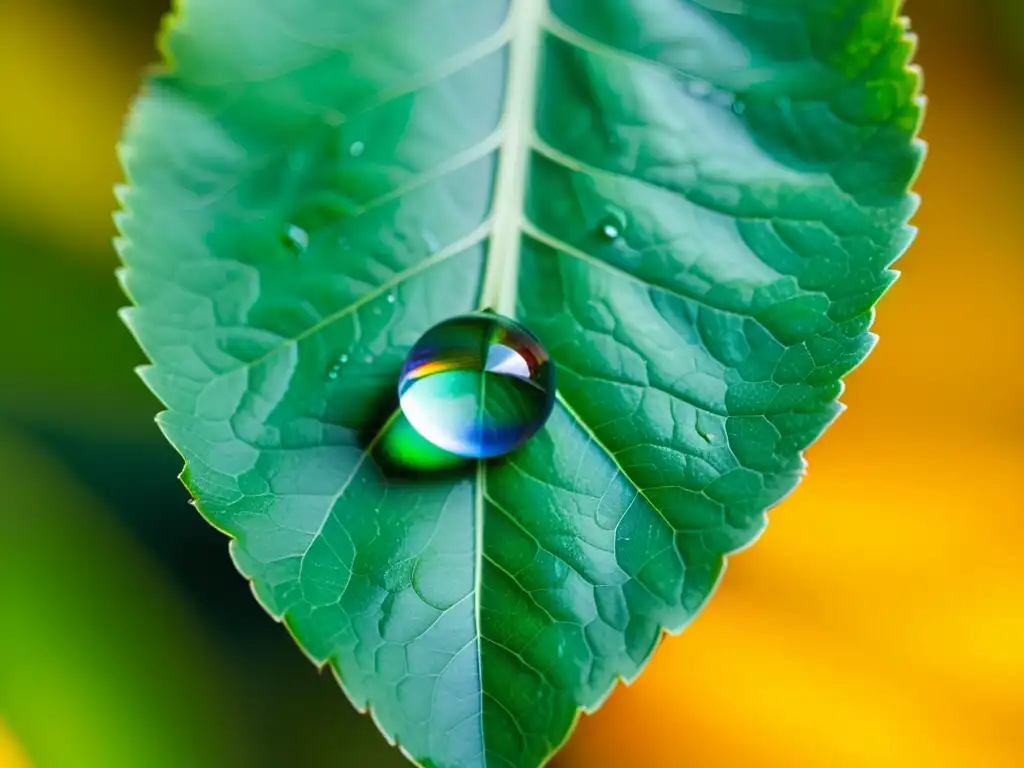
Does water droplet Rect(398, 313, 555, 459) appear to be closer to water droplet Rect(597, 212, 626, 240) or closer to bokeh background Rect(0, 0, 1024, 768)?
water droplet Rect(597, 212, 626, 240)

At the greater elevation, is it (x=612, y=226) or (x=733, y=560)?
(x=612, y=226)

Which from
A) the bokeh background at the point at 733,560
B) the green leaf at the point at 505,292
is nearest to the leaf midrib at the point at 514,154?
the green leaf at the point at 505,292

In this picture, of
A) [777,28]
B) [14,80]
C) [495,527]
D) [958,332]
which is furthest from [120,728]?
[958,332]

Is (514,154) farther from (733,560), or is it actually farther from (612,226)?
(733,560)

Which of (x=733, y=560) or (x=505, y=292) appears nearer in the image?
(x=505, y=292)

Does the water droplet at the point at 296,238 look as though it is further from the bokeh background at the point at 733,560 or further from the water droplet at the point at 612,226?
the bokeh background at the point at 733,560

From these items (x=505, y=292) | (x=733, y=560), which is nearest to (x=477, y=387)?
(x=505, y=292)
